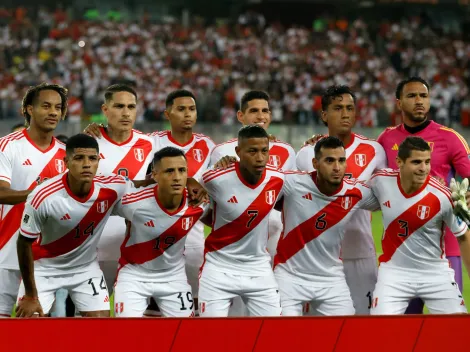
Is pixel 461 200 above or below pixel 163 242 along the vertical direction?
above

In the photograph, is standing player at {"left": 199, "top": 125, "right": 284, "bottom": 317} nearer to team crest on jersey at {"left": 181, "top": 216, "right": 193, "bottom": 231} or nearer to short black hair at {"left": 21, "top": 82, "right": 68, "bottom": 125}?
team crest on jersey at {"left": 181, "top": 216, "right": 193, "bottom": 231}

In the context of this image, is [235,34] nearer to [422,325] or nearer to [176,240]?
[176,240]

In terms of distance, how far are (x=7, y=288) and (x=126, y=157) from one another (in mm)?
1502

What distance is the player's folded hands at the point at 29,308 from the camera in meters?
6.02

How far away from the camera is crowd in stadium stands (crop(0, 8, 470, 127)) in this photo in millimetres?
23812

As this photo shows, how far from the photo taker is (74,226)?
647 centimetres

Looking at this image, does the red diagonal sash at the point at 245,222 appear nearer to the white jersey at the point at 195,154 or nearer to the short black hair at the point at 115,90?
the white jersey at the point at 195,154

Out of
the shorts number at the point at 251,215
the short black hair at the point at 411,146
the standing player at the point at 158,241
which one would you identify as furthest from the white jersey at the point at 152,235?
the short black hair at the point at 411,146

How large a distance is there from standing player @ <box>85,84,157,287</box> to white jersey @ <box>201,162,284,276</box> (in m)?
0.86

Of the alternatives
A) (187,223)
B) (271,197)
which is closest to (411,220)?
(271,197)

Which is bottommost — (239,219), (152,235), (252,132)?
(152,235)

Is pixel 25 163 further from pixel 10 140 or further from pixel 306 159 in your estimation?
pixel 306 159

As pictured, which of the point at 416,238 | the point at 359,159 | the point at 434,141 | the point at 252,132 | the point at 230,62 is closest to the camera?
the point at 252,132

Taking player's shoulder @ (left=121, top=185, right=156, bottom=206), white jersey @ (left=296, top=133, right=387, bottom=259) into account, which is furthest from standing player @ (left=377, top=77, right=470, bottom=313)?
player's shoulder @ (left=121, top=185, right=156, bottom=206)
